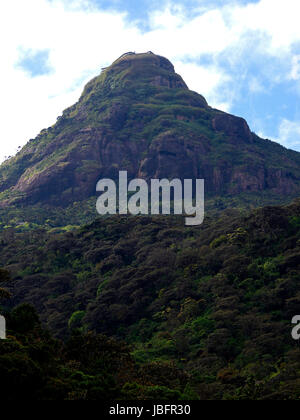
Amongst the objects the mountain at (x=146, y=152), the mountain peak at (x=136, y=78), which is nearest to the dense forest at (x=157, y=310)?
the mountain at (x=146, y=152)

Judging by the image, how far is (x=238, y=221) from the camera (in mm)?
72188

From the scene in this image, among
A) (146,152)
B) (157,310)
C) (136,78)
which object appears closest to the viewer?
(157,310)

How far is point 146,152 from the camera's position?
153 m

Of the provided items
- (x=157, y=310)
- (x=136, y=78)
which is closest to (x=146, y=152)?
(x=136, y=78)

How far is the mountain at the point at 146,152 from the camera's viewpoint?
144 m

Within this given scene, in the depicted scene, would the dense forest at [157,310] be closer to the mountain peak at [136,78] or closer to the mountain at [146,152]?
the mountain at [146,152]

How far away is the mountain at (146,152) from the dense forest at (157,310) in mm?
54915

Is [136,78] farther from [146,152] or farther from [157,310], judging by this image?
[157,310]

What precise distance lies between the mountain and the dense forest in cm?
5492

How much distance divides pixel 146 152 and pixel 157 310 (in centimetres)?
9693

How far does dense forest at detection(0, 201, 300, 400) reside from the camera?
3241cm

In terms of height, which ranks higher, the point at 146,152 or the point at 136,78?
the point at 136,78
